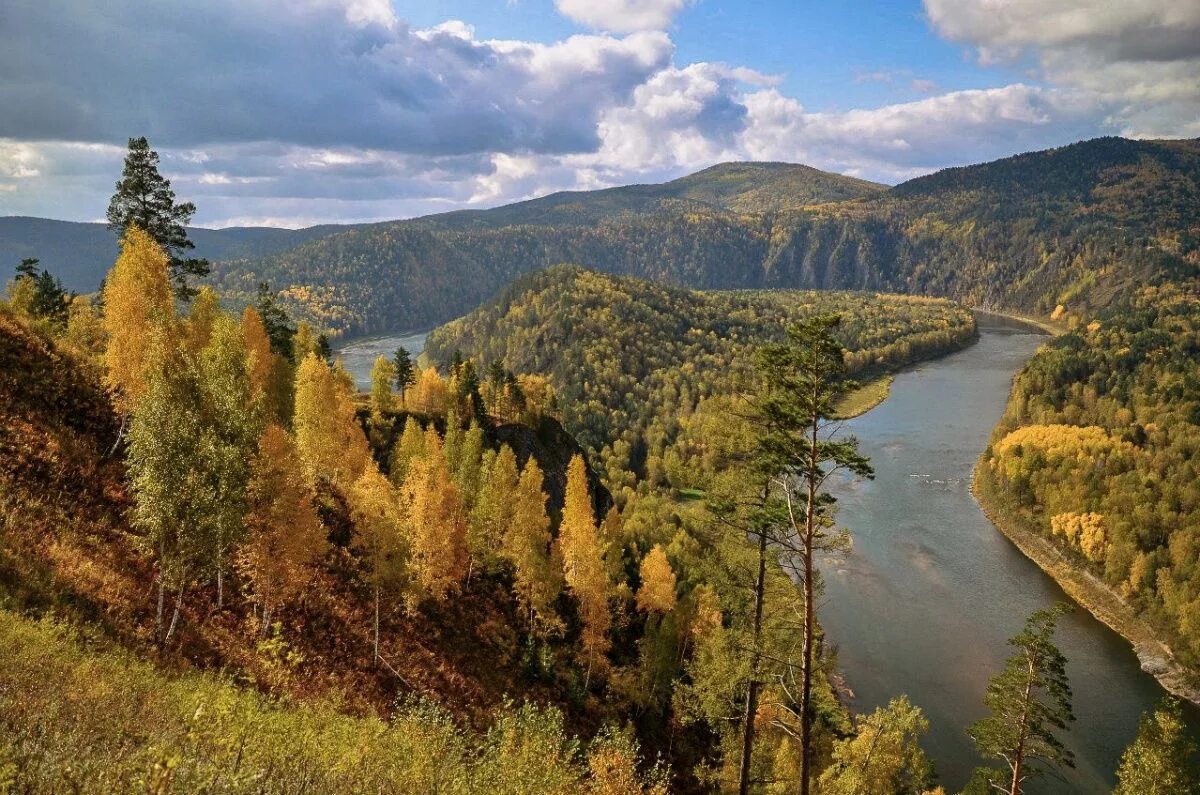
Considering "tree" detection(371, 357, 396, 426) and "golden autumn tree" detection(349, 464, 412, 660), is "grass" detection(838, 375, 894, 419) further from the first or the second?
"golden autumn tree" detection(349, 464, 412, 660)

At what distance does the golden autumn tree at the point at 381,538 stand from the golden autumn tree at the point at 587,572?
13892 millimetres

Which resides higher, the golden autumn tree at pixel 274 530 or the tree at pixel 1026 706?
the golden autumn tree at pixel 274 530

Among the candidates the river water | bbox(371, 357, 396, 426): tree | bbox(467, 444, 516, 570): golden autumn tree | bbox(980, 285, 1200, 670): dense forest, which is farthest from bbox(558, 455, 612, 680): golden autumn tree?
bbox(980, 285, 1200, 670): dense forest

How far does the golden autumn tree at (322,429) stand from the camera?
1844 inches

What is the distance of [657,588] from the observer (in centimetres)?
5494

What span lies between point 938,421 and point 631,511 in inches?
3962

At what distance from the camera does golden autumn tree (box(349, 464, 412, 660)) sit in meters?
35.9

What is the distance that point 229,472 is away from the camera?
25.2 meters

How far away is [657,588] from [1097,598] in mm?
65336

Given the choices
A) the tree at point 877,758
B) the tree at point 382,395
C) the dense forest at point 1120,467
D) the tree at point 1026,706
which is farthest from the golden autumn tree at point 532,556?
the dense forest at point 1120,467

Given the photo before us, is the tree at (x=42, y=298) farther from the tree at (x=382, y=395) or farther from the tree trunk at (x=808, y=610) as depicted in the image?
the tree trunk at (x=808, y=610)

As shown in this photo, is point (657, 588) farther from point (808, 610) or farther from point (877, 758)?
point (808, 610)

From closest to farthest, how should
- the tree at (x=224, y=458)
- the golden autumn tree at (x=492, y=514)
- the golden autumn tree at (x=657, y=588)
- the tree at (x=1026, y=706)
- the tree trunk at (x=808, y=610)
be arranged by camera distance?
the tree trunk at (x=808, y=610) → the tree at (x=224, y=458) → the tree at (x=1026, y=706) → the golden autumn tree at (x=492, y=514) → the golden autumn tree at (x=657, y=588)

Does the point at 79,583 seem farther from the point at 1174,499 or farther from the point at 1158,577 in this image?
the point at 1174,499
